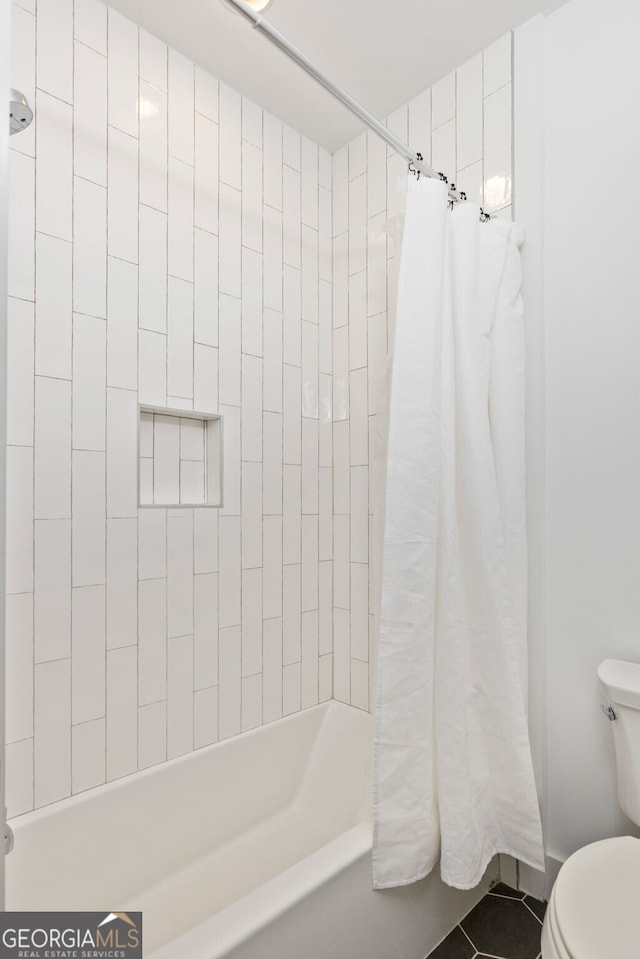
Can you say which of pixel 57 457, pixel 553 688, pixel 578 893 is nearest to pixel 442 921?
pixel 578 893

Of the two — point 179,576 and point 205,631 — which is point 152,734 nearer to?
point 205,631

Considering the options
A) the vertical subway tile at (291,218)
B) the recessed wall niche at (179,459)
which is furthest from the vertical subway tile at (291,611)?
the vertical subway tile at (291,218)

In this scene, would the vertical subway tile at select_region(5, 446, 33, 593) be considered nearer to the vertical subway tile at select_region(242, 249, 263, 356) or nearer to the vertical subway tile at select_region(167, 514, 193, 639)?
the vertical subway tile at select_region(167, 514, 193, 639)

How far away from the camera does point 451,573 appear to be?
4.62 ft

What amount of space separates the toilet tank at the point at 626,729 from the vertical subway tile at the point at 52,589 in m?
1.43

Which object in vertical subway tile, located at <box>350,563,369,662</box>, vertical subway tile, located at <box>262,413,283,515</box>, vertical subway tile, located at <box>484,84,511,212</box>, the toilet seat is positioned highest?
vertical subway tile, located at <box>484,84,511,212</box>

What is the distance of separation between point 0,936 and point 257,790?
41.7 inches

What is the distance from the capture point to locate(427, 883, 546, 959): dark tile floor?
4.71ft

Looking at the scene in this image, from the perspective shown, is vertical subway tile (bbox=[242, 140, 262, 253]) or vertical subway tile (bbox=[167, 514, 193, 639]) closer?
vertical subway tile (bbox=[167, 514, 193, 639])

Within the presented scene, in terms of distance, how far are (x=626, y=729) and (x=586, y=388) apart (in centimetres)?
92

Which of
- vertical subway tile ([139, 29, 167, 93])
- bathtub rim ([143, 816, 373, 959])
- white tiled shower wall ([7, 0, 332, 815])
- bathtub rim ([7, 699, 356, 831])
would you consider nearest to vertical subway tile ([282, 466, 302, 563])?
white tiled shower wall ([7, 0, 332, 815])

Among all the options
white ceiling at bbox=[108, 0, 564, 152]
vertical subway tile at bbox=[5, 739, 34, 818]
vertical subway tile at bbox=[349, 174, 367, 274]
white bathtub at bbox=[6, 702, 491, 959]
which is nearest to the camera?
white bathtub at bbox=[6, 702, 491, 959]

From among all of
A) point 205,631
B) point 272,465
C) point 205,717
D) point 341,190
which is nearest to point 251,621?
point 205,631

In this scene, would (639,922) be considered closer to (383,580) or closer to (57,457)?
(383,580)
